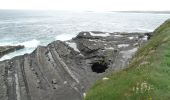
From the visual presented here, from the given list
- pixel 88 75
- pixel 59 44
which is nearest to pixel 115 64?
pixel 88 75

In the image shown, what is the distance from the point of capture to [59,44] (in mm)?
68875

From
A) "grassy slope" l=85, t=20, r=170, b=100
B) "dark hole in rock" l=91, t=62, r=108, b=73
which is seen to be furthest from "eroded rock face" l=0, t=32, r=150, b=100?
"grassy slope" l=85, t=20, r=170, b=100

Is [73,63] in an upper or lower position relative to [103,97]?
lower

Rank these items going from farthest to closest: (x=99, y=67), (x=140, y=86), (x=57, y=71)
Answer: (x=99, y=67) → (x=57, y=71) → (x=140, y=86)

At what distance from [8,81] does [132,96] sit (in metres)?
30.1

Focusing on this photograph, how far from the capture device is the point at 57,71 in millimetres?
46938

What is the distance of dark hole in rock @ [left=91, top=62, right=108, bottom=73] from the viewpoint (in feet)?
165

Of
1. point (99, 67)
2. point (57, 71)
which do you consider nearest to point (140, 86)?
point (57, 71)

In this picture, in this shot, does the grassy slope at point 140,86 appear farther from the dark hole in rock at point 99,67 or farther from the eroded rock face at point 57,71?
the dark hole in rock at point 99,67

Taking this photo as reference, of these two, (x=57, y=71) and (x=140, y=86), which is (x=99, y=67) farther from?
(x=140, y=86)

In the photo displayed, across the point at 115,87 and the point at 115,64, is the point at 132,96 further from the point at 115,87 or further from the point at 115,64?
the point at 115,64

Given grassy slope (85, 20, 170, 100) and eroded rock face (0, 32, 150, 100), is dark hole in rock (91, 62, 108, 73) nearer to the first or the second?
eroded rock face (0, 32, 150, 100)

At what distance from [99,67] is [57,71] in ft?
30.8

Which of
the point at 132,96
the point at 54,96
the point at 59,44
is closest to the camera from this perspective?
the point at 132,96
